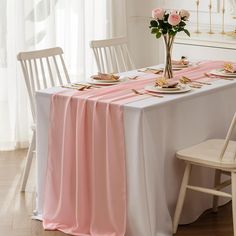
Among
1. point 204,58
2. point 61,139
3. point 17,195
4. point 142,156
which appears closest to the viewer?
point 142,156

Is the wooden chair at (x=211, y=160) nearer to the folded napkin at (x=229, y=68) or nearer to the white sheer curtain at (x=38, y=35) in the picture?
the folded napkin at (x=229, y=68)

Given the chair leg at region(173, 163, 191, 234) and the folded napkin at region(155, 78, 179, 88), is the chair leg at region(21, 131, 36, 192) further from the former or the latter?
the chair leg at region(173, 163, 191, 234)

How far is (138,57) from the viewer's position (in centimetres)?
→ 656

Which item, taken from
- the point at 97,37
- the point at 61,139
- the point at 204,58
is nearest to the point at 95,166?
the point at 61,139

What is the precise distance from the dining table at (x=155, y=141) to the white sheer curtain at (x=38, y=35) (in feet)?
4.93

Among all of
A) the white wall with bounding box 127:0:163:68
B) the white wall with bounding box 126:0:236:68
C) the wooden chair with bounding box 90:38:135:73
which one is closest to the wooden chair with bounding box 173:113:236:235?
the wooden chair with bounding box 90:38:135:73

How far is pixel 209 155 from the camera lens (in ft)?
12.6

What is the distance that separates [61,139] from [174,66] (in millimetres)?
1153

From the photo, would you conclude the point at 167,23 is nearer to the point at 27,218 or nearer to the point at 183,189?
the point at 183,189

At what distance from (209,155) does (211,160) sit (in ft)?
0.23

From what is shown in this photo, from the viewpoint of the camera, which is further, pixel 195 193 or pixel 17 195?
pixel 17 195

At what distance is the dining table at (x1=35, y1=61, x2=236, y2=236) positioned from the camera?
12.1 ft

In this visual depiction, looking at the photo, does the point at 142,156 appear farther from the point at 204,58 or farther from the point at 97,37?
the point at 97,37

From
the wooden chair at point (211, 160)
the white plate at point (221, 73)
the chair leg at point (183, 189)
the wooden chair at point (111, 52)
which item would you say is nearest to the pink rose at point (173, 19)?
the white plate at point (221, 73)
